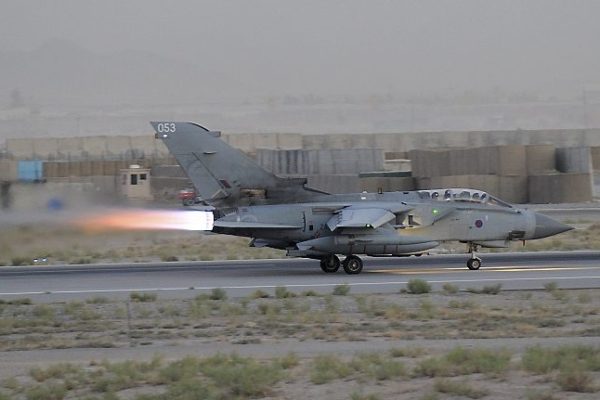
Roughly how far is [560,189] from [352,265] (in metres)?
35.2

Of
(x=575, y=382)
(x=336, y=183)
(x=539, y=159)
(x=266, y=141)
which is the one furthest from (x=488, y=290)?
(x=266, y=141)

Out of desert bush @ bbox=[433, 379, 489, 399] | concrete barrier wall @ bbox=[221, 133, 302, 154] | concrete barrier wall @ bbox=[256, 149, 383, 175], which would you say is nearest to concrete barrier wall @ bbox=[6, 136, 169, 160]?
concrete barrier wall @ bbox=[221, 133, 302, 154]

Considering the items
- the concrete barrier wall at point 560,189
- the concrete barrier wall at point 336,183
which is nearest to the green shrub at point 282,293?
the concrete barrier wall at point 336,183

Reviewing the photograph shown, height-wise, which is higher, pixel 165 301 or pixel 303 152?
pixel 303 152

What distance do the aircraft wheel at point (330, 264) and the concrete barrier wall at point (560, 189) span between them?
34.2m

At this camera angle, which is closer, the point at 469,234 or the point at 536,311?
the point at 536,311

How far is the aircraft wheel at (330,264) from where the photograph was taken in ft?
98.7

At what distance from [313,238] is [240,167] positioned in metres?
2.79

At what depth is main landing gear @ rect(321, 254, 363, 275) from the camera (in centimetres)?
2941

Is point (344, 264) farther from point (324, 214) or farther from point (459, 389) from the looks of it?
point (459, 389)

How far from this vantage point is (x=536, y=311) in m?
20.3

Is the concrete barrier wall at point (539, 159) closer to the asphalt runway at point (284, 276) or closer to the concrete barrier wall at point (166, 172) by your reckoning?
the concrete barrier wall at point (166, 172)

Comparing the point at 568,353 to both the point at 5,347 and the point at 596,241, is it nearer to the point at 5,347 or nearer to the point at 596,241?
the point at 5,347

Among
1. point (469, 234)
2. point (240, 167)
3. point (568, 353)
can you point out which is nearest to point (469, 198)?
point (469, 234)
